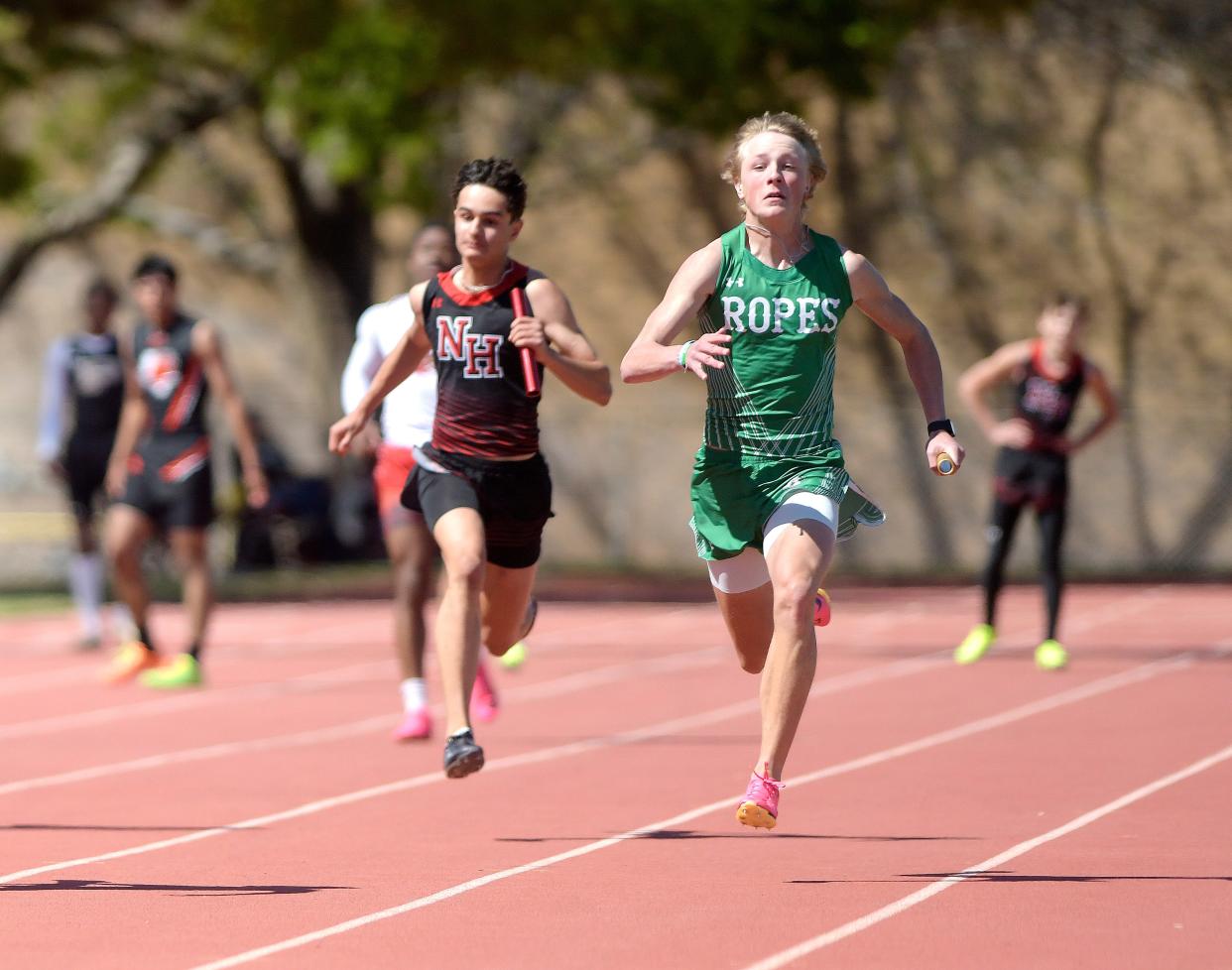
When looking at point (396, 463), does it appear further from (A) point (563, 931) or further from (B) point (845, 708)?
(A) point (563, 931)

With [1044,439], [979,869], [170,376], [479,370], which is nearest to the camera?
[979,869]

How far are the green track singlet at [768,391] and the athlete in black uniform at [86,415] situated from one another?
27.1ft

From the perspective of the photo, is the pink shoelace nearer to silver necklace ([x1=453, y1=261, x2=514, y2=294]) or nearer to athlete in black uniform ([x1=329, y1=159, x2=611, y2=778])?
athlete in black uniform ([x1=329, y1=159, x2=611, y2=778])

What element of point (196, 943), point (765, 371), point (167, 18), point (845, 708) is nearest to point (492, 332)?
point (765, 371)

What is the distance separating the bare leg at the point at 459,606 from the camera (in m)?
7.63

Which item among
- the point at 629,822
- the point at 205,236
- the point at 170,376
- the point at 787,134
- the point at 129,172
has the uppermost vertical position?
the point at 129,172

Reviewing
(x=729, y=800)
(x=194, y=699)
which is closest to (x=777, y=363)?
(x=729, y=800)

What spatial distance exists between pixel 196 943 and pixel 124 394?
1025 cm

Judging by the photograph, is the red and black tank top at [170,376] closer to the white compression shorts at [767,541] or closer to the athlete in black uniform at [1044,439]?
the athlete in black uniform at [1044,439]

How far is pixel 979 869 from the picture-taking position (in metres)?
6.66

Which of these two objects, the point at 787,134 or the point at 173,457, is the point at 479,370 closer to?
the point at 787,134

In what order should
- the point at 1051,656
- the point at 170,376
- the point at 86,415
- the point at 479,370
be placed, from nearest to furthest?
the point at 479,370, the point at 170,376, the point at 1051,656, the point at 86,415

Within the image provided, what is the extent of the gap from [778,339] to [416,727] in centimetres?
359

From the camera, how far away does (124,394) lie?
15469 millimetres
